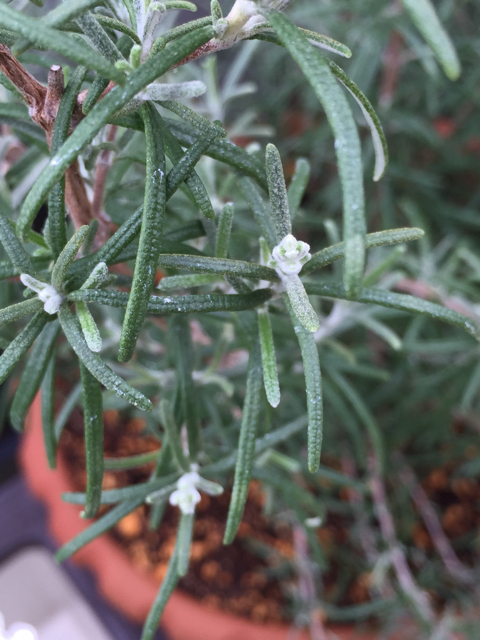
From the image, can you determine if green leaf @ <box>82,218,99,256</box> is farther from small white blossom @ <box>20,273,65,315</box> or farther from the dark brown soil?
the dark brown soil

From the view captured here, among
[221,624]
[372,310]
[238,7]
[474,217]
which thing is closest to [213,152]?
[238,7]

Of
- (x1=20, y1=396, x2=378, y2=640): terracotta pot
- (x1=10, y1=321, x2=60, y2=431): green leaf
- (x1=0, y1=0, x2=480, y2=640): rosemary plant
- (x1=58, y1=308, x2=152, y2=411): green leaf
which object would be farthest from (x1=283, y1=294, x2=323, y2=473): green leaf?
(x1=20, y1=396, x2=378, y2=640): terracotta pot

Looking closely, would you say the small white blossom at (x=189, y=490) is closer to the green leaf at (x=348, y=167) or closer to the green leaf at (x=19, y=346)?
the green leaf at (x=19, y=346)

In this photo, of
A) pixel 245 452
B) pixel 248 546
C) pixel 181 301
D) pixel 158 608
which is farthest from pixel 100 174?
pixel 248 546

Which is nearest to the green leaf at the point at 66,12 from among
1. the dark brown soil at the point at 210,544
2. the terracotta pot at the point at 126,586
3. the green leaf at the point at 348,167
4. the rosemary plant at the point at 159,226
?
the rosemary plant at the point at 159,226

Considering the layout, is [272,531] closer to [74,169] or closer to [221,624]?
[221,624]

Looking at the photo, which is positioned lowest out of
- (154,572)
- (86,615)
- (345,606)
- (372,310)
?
(86,615)
